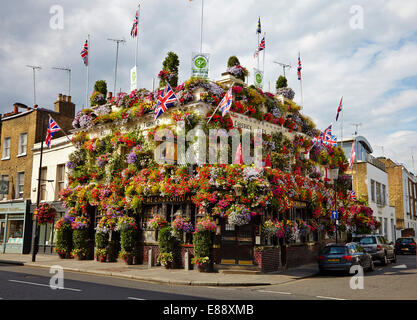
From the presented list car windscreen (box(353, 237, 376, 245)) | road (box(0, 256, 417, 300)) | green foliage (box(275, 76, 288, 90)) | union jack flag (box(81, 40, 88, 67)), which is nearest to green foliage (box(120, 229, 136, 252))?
road (box(0, 256, 417, 300))

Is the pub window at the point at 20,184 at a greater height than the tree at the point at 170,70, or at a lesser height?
lesser

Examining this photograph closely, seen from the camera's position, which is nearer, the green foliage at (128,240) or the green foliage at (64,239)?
the green foliage at (128,240)

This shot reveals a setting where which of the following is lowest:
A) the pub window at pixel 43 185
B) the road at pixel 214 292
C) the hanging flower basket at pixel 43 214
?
the road at pixel 214 292

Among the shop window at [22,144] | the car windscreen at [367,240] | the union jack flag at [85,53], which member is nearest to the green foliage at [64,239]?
the shop window at [22,144]

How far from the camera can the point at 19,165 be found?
99.1 feet

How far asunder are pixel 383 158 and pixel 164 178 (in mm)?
46021

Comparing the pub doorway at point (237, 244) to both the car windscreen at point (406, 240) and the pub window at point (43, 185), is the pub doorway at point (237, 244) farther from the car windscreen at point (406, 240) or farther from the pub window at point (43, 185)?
the car windscreen at point (406, 240)

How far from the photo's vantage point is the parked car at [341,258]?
16688 mm

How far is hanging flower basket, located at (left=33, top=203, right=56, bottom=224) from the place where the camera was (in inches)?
914

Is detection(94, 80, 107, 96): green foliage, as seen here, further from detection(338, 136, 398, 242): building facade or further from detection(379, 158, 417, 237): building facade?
detection(379, 158, 417, 237): building facade

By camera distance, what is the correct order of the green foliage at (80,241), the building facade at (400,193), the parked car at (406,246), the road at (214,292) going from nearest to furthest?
the road at (214,292) → the green foliage at (80,241) → the parked car at (406,246) → the building facade at (400,193)

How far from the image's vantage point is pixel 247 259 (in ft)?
57.7

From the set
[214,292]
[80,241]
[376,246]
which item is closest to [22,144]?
[80,241]

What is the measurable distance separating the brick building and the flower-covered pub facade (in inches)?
209
